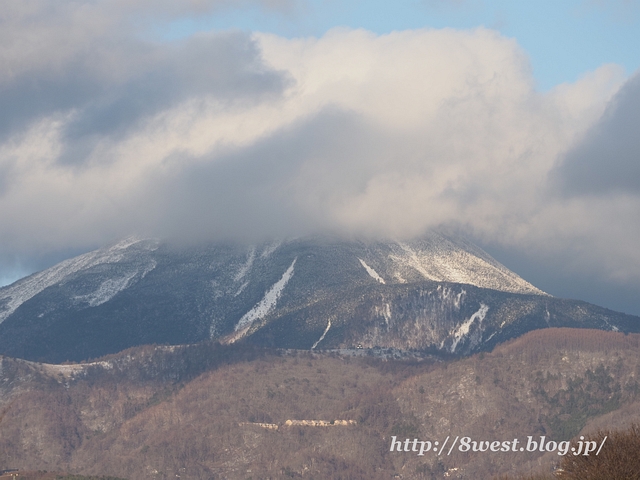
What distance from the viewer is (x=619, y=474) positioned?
610ft

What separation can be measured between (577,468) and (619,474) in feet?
41.6

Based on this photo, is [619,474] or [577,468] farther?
[577,468]

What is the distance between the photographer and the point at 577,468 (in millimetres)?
198000
